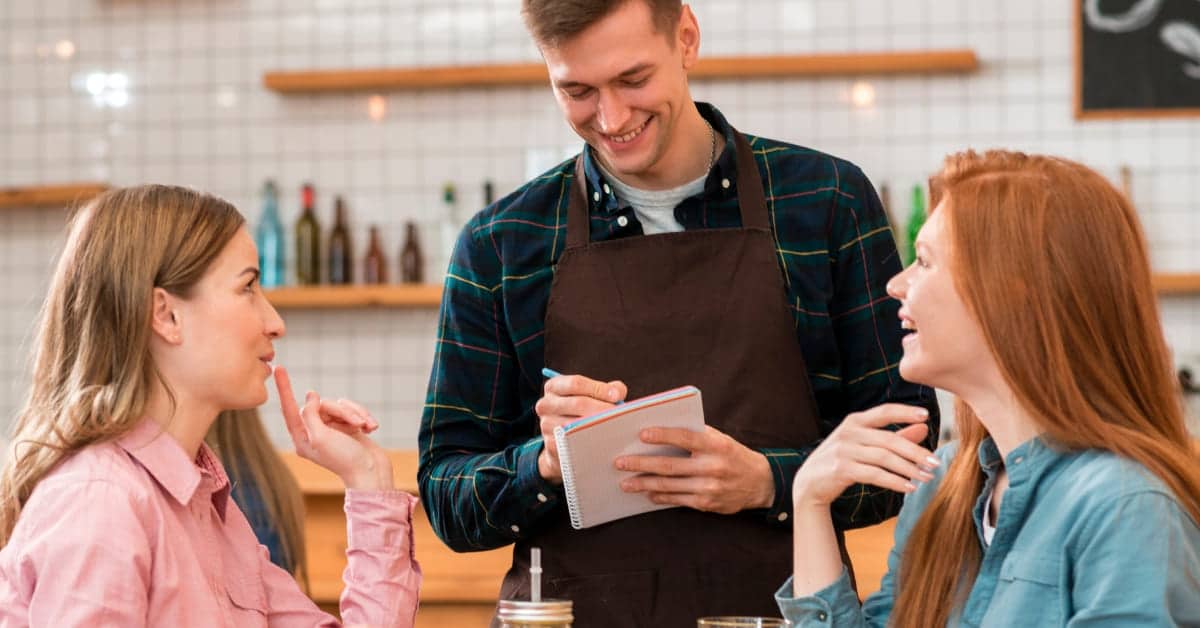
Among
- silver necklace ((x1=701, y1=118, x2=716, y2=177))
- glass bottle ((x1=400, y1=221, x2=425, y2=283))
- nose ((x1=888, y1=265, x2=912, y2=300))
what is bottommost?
glass bottle ((x1=400, y1=221, x2=425, y2=283))

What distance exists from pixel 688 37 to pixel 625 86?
0.21 m

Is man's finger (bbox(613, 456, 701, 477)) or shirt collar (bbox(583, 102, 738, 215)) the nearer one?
man's finger (bbox(613, 456, 701, 477))

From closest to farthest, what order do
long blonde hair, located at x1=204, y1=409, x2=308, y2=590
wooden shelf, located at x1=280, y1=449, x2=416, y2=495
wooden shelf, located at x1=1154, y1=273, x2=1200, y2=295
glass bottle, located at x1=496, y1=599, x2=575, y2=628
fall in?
glass bottle, located at x1=496, y1=599, x2=575, y2=628
long blonde hair, located at x1=204, y1=409, x2=308, y2=590
wooden shelf, located at x1=280, y1=449, x2=416, y2=495
wooden shelf, located at x1=1154, y1=273, x2=1200, y2=295

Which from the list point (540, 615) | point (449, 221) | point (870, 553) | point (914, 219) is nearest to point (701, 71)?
point (914, 219)

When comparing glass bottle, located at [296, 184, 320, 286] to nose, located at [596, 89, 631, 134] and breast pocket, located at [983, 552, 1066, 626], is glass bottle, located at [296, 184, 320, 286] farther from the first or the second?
breast pocket, located at [983, 552, 1066, 626]

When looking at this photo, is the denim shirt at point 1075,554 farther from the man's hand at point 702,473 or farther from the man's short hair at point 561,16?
the man's short hair at point 561,16

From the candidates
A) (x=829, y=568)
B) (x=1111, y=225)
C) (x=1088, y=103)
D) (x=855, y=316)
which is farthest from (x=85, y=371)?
(x=1088, y=103)

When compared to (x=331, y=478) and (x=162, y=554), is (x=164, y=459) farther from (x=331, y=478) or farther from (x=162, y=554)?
(x=331, y=478)

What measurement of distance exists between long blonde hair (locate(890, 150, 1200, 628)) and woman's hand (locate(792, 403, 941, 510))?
0.13 m

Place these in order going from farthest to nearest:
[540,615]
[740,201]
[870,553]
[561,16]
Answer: [870,553] < [740,201] < [561,16] < [540,615]

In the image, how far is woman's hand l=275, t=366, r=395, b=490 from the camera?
6.30ft

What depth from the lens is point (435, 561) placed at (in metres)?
3.77

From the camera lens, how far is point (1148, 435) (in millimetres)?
1561

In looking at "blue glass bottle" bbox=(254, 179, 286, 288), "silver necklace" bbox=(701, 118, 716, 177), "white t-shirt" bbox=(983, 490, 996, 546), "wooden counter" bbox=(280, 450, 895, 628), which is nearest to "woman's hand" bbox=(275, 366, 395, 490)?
"silver necklace" bbox=(701, 118, 716, 177)
